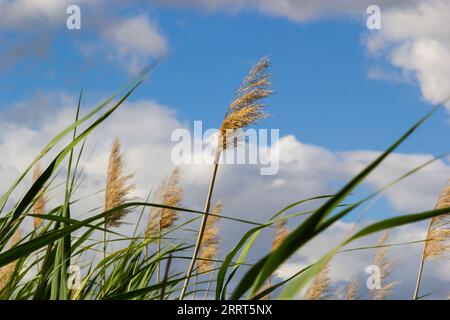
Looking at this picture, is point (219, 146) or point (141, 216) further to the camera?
point (219, 146)

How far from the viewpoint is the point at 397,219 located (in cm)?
95

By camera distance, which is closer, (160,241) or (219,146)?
(160,241)

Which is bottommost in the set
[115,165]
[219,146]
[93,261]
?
[93,261]

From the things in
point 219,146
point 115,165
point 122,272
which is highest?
point 115,165
